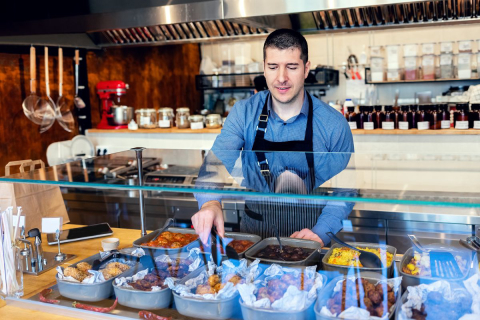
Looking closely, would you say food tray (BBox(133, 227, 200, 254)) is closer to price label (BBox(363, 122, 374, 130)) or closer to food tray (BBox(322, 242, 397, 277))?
food tray (BBox(322, 242, 397, 277))

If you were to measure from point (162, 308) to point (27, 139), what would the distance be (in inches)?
136

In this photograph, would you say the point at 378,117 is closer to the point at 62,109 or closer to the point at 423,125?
the point at 423,125

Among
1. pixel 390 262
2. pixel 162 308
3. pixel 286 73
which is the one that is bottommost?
pixel 162 308

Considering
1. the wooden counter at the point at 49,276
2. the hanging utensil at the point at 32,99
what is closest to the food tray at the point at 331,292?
the wooden counter at the point at 49,276

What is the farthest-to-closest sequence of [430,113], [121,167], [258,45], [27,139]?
1. [258,45]
2. [27,139]
3. [430,113]
4. [121,167]

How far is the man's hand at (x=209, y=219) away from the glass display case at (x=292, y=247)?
20mm

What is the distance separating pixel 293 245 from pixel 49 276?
0.86 m

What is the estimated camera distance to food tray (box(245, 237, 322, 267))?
140 cm

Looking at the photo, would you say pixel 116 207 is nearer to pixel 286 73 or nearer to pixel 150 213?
pixel 150 213

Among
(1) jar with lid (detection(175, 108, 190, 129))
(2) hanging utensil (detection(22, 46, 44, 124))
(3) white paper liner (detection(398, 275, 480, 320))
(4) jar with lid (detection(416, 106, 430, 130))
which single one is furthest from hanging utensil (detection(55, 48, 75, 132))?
(3) white paper liner (detection(398, 275, 480, 320))

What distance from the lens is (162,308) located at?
140 centimetres

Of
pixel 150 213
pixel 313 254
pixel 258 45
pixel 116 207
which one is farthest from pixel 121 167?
pixel 258 45

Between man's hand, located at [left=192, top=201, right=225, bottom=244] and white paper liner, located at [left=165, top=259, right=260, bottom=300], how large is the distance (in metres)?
0.10

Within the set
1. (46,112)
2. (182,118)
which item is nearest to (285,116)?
(182,118)
